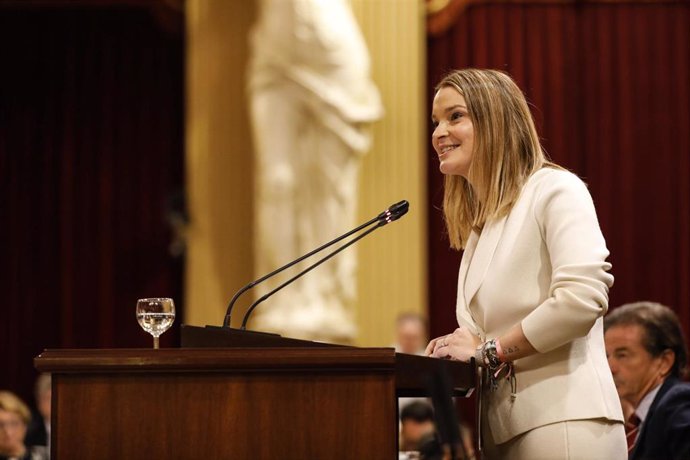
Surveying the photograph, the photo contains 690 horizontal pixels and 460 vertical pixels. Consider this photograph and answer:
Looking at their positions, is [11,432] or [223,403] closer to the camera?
[223,403]

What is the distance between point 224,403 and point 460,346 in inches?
23.9

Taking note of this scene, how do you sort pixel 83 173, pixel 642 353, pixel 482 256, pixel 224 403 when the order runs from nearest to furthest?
pixel 224 403 < pixel 482 256 < pixel 642 353 < pixel 83 173

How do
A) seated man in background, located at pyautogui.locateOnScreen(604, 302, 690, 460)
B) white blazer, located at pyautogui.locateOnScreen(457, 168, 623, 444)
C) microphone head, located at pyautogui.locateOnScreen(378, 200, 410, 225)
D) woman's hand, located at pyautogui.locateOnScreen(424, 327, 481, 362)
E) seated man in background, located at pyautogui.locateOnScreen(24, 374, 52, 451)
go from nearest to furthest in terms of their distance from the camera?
1. white blazer, located at pyautogui.locateOnScreen(457, 168, 623, 444)
2. woman's hand, located at pyautogui.locateOnScreen(424, 327, 481, 362)
3. microphone head, located at pyautogui.locateOnScreen(378, 200, 410, 225)
4. seated man in background, located at pyautogui.locateOnScreen(604, 302, 690, 460)
5. seated man in background, located at pyautogui.locateOnScreen(24, 374, 52, 451)

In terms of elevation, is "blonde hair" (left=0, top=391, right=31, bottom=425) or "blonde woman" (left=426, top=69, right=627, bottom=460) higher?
"blonde woman" (left=426, top=69, right=627, bottom=460)

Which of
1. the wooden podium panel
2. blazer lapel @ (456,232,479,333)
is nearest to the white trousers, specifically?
blazer lapel @ (456,232,479,333)

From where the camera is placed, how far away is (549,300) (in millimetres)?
2650

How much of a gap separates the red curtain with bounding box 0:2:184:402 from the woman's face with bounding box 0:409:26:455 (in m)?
2.65

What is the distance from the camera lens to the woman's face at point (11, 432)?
577 centimetres

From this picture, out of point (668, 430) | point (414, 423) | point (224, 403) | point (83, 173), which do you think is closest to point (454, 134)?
point (224, 403)

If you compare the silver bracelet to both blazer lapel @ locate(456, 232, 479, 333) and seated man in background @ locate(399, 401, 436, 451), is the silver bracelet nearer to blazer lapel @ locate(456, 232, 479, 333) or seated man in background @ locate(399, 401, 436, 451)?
blazer lapel @ locate(456, 232, 479, 333)

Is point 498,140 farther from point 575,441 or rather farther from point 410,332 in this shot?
point 410,332

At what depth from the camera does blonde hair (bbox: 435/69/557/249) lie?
2879 mm

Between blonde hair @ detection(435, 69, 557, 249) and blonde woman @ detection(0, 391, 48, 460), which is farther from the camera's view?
blonde woman @ detection(0, 391, 48, 460)

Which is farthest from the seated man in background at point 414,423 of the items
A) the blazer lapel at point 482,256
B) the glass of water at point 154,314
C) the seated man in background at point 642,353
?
the glass of water at point 154,314
